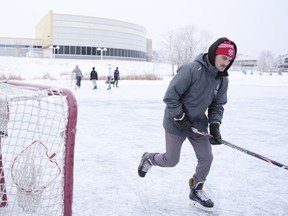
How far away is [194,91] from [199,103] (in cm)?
11

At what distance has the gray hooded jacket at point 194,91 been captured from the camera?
2514 millimetres

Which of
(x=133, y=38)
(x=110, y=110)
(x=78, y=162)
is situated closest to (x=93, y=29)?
(x=133, y=38)

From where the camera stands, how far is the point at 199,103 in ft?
8.50

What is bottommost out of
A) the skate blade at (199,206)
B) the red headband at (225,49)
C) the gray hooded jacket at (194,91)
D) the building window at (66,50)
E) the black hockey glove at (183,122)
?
the skate blade at (199,206)

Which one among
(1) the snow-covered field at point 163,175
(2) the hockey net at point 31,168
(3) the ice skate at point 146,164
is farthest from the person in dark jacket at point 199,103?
(2) the hockey net at point 31,168

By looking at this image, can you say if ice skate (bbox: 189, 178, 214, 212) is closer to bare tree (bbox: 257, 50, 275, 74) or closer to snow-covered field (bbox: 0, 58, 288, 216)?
snow-covered field (bbox: 0, 58, 288, 216)

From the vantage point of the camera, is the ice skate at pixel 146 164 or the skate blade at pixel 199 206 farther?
the ice skate at pixel 146 164

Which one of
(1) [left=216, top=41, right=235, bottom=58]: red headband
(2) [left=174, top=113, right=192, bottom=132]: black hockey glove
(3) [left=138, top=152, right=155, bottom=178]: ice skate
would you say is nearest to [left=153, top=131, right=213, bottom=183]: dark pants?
(2) [left=174, top=113, right=192, bottom=132]: black hockey glove

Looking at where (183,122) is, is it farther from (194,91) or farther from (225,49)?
(225,49)

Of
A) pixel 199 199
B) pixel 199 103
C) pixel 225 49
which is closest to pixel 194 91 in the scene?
pixel 199 103

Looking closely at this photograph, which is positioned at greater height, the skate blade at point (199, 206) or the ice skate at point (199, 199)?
the ice skate at point (199, 199)

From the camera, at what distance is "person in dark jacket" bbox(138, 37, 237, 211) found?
8.13ft

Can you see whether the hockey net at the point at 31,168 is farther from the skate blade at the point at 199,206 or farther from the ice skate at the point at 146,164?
the skate blade at the point at 199,206

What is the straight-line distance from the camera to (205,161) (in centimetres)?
269
